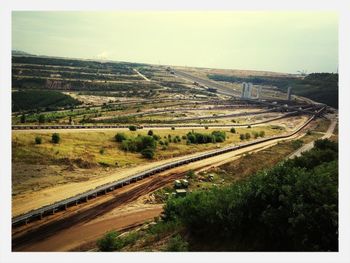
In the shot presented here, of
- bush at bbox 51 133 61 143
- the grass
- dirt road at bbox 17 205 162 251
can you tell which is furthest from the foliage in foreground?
bush at bbox 51 133 61 143

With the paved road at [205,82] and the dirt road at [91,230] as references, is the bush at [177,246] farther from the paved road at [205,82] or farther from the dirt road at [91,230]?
the paved road at [205,82]

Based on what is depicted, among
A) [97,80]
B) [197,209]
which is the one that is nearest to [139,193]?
[197,209]

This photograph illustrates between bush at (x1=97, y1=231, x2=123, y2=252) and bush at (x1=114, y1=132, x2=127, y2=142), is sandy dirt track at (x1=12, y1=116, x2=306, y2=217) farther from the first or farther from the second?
bush at (x1=97, y1=231, x2=123, y2=252)

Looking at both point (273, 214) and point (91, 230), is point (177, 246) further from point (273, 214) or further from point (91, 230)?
point (91, 230)

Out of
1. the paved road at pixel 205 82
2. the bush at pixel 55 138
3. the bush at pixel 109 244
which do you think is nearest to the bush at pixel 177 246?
the bush at pixel 109 244

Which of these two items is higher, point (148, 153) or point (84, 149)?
point (84, 149)

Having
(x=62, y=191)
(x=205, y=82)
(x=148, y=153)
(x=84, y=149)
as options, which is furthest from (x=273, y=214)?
(x=205, y=82)

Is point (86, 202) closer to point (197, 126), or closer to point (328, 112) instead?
point (328, 112)

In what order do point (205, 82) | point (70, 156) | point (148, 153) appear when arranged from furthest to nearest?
point (205, 82) → point (148, 153) → point (70, 156)
